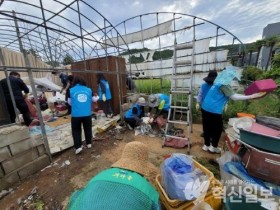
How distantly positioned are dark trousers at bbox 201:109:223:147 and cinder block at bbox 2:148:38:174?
11.2 ft

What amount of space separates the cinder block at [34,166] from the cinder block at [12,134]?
1.77ft

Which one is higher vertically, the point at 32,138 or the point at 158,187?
the point at 32,138

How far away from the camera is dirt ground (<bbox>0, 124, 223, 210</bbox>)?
8.10 ft

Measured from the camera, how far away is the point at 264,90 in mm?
2346

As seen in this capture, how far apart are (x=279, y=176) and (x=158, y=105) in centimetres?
355

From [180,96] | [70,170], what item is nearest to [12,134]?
[70,170]

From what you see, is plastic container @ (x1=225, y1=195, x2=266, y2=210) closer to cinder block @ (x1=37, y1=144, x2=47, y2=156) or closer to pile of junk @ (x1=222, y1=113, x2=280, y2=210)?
pile of junk @ (x1=222, y1=113, x2=280, y2=210)

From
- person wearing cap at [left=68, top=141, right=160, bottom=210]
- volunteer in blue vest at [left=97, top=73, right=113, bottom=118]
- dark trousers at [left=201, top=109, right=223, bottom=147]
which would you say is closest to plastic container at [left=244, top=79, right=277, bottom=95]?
dark trousers at [left=201, top=109, right=223, bottom=147]

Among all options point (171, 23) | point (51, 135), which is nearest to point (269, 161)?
point (51, 135)

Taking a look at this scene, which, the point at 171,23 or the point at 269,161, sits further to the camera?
the point at 171,23

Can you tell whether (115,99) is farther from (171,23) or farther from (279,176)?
(279,176)

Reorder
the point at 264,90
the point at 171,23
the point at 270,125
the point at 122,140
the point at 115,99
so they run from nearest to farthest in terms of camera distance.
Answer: the point at 270,125 < the point at 264,90 < the point at 122,140 < the point at 115,99 < the point at 171,23

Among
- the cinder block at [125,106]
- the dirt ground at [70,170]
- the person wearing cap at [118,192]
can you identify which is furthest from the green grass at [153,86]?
the person wearing cap at [118,192]

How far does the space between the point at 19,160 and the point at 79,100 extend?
Result: 58.5 inches
